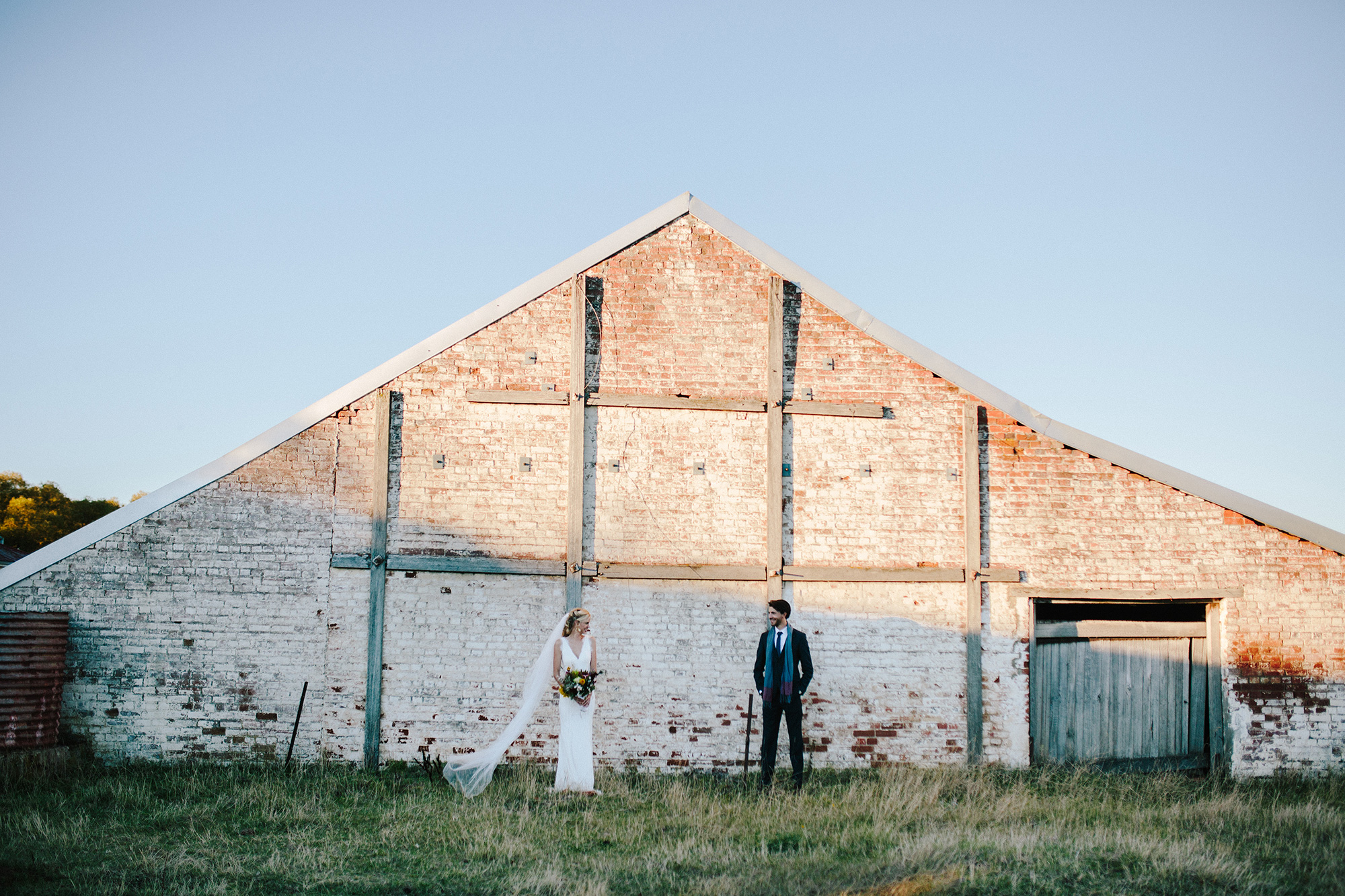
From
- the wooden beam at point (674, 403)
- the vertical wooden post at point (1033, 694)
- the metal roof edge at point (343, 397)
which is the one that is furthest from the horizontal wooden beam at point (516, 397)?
the vertical wooden post at point (1033, 694)

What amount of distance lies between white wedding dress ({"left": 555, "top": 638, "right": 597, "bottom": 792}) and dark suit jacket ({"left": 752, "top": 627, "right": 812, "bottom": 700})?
157 centimetres

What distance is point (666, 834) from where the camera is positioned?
7.05m

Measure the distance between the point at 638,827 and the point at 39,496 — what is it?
129ft

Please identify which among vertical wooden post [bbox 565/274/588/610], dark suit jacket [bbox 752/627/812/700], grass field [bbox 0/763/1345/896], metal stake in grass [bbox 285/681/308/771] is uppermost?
vertical wooden post [bbox 565/274/588/610]

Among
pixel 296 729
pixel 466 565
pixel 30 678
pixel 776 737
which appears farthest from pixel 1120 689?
pixel 30 678

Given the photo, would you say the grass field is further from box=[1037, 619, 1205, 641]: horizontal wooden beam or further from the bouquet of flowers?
box=[1037, 619, 1205, 641]: horizontal wooden beam

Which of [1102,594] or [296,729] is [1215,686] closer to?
[1102,594]

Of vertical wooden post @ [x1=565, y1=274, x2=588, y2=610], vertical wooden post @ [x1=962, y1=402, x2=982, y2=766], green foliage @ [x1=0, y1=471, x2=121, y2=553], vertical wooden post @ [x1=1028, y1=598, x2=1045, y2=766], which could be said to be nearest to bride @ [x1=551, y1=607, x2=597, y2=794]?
vertical wooden post @ [x1=565, y1=274, x2=588, y2=610]

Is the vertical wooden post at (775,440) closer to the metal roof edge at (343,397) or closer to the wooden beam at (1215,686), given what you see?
the metal roof edge at (343,397)

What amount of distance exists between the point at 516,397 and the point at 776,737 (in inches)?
168

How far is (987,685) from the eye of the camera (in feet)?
31.3

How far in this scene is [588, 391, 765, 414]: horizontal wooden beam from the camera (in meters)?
9.73

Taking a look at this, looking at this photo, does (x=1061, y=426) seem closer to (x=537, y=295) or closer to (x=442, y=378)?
(x=537, y=295)

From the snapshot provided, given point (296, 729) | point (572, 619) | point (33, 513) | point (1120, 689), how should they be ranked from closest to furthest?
point (572, 619)
point (296, 729)
point (1120, 689)
point (33, 513)
